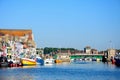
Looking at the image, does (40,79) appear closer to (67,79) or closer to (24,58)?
(67,79)

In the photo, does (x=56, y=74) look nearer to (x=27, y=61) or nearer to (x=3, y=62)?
(x=3, y=62)

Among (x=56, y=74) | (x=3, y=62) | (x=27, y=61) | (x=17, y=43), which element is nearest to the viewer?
(x=56, y=74)

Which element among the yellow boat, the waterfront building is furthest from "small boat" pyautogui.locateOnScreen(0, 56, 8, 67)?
the yellow boat

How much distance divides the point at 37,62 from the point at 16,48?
1138 cm

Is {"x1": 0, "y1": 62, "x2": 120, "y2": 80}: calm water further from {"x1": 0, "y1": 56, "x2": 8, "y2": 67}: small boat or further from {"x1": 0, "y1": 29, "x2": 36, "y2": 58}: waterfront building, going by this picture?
{"x1": 0, "y1": 29, "x2": 36, "y2": 58}: waterfront building

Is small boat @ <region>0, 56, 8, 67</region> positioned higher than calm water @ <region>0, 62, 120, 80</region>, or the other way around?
small boat @ <region>0, 56, 8, 67</region>

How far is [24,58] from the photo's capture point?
380 ft

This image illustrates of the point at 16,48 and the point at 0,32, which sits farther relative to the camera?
the point at 0,32

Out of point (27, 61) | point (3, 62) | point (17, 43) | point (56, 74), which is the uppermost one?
point (17, 43)

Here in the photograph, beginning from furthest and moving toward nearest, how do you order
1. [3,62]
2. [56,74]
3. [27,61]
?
[27,61] → [3,62] → [56,74]

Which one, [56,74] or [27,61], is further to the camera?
[27,61]

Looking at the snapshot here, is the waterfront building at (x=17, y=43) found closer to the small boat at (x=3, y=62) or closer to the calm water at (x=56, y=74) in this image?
the small boat at (x=3, y=62)

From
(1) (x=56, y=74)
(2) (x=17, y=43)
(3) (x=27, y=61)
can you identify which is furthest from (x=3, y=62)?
(1) (x=56, y=74)

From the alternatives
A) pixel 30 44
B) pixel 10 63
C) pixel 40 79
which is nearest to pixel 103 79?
pixel 40 79
